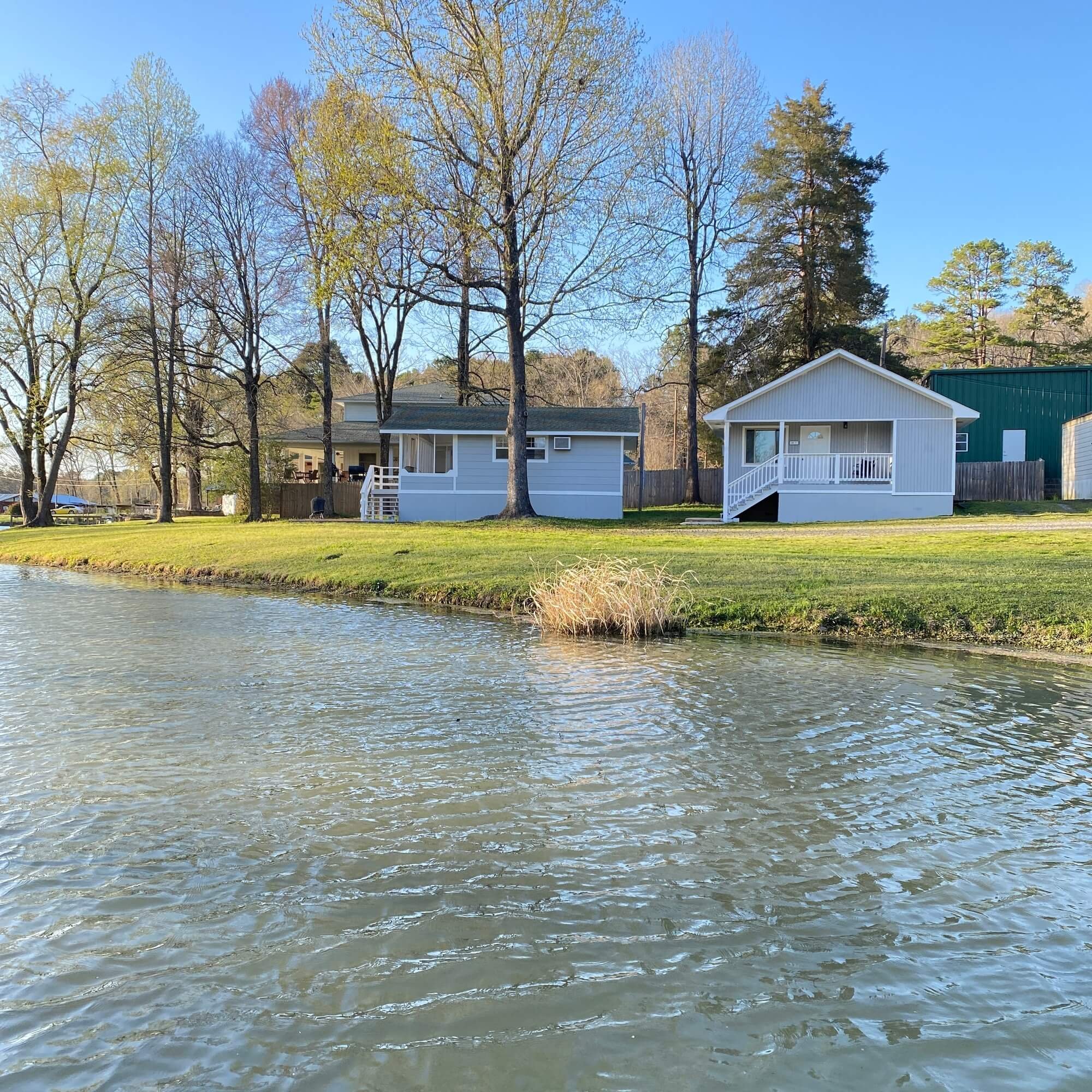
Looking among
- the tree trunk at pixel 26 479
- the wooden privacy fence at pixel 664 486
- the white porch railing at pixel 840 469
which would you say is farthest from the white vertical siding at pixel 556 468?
the tree trunk at pixel 26 479

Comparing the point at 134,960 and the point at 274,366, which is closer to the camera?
the point at 134,960

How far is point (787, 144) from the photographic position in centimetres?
3638

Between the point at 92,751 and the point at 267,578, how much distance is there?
36.4 ft

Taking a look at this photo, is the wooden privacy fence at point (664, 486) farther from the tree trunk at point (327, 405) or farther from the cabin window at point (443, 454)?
the tree trunk at point (327, 405)

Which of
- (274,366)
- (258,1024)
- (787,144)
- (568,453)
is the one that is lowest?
(258,1024)

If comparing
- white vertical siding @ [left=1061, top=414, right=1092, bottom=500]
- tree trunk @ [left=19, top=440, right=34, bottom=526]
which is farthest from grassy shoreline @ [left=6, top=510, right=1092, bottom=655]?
tree trunk @ [left=19, top=440, right=34, bottom=526]

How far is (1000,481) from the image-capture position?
31094 mm

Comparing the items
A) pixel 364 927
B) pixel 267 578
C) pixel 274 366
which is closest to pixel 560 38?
pixel 267 578

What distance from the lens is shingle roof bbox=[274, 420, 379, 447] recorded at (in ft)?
124

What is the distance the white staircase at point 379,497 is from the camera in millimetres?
29031

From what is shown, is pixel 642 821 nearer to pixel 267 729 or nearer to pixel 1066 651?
pixel 267 729

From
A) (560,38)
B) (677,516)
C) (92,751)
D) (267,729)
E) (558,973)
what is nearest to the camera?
(558,973)

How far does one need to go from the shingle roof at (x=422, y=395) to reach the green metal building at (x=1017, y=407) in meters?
22.2

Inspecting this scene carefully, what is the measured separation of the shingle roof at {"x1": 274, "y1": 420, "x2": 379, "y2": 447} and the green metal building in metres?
23.5
